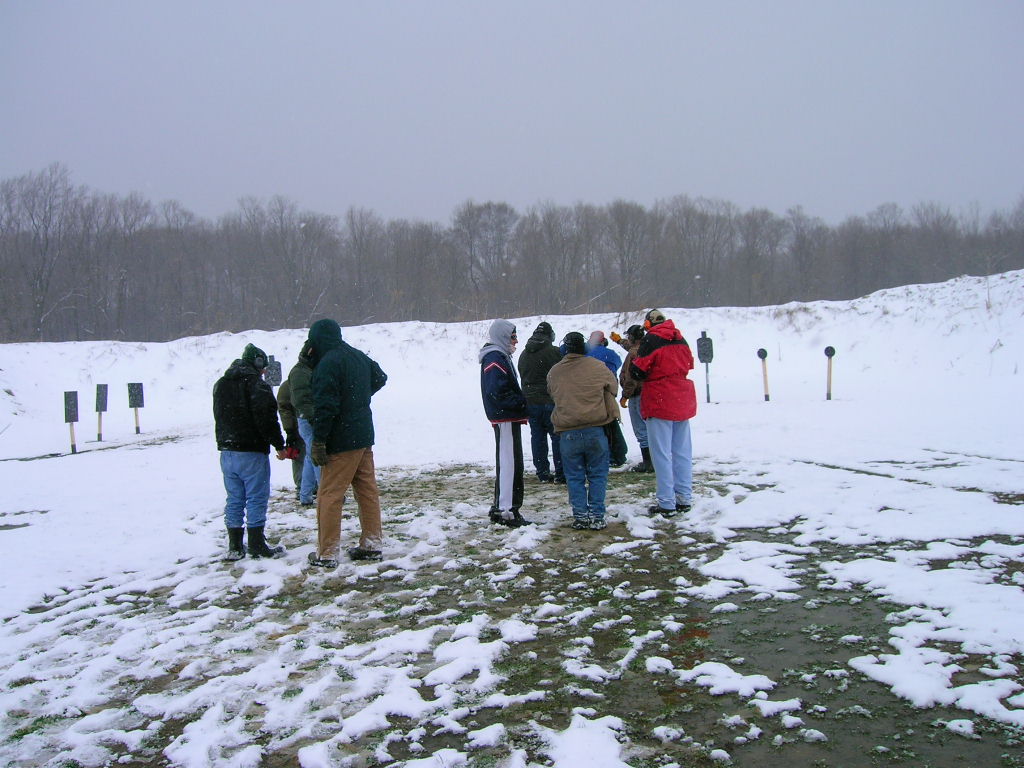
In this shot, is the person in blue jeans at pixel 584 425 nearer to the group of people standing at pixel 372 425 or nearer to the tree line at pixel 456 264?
the group of people standing at pixel 372 425

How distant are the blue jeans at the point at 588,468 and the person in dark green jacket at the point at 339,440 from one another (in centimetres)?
181

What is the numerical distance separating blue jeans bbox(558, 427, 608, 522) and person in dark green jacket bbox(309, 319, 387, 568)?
1.81 meters

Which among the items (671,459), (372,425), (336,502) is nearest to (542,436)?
(671,459)

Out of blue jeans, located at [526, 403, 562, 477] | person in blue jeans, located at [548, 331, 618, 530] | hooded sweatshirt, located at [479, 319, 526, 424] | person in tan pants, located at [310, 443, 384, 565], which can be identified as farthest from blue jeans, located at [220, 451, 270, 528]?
blue jeans, located at [526, 403, 562, 477]

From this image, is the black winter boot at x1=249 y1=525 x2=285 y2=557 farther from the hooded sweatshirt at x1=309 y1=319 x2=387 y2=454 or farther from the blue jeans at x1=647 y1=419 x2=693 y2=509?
the blue jeans at x1=647 y1=419 x2=693 y2=509

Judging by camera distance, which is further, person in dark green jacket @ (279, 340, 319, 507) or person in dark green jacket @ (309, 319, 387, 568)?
person in dark green jacket @ (279, 340, 319, 507)

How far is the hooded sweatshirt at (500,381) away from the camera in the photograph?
21.9ft

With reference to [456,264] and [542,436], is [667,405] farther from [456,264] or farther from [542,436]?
[456,264]

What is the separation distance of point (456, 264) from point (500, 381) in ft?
146

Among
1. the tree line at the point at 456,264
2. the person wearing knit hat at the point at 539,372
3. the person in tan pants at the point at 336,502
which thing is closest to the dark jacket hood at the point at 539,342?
the person wearing knit hat at the point at 539,372

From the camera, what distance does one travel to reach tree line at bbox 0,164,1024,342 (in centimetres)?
4559

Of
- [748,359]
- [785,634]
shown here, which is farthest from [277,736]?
[748,359]

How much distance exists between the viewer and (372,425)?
224 inches

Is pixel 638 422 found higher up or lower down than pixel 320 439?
lower down
